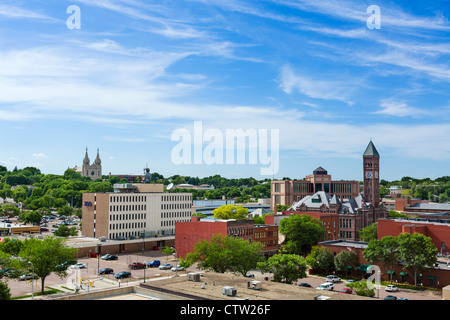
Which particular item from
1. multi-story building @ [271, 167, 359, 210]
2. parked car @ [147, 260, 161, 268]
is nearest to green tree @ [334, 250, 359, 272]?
parked car @ [147, 260, 161, 268]

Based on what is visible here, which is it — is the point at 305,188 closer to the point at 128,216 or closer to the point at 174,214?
the point at 174,214

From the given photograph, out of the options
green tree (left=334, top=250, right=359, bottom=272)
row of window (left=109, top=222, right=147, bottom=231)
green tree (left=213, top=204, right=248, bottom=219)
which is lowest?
green tree (left=334, top=250, right=359, bottom=272)

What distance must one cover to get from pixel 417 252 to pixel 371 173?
66.4 meters

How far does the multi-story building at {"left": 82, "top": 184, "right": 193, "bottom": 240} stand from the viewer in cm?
9731

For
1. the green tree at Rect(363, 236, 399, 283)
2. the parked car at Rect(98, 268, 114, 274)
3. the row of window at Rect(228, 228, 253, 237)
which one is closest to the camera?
the green tree at Rect(363, 236, 399, 283)

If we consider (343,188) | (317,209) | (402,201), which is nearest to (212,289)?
(317,209)

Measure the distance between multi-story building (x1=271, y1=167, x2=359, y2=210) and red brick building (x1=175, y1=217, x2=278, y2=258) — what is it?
200 ft

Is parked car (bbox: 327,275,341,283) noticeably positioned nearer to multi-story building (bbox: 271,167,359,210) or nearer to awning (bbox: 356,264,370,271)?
awning (bbox: 356,264,370,271)

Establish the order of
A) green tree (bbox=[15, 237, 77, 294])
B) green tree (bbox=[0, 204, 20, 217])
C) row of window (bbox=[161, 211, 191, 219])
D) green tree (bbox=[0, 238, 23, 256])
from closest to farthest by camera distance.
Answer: green tree (bbox=[15, 237, 77, 294])
green tree (bbox=[0, 238, 23, 256])
row of window (bbox=[161, 211, 191, 219])
green tree (bbox=[0, 204, 20, 217])

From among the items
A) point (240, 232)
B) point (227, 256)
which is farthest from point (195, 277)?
point (240, 232)
